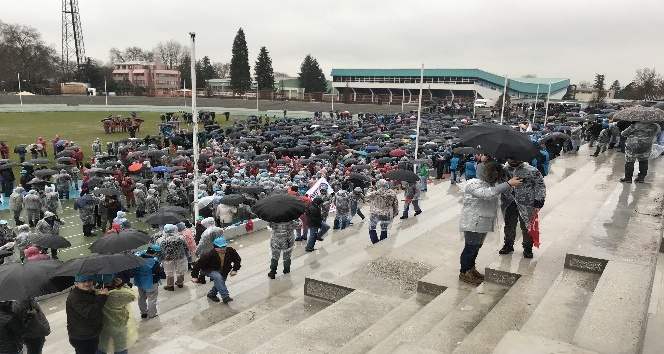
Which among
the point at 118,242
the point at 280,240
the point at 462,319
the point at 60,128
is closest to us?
the point at 462,319

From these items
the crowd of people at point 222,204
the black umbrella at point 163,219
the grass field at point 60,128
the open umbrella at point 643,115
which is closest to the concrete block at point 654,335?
the crowd of people at point 222,204

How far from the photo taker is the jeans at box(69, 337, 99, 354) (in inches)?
174

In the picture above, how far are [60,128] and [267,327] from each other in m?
38.9

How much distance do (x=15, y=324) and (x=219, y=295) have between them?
3.08m

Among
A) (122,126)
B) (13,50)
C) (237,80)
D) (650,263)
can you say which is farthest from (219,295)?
(13,50)

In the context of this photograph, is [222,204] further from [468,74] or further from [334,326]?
[468,74]

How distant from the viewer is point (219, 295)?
726 cm

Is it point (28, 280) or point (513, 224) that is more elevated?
point (513, 224)

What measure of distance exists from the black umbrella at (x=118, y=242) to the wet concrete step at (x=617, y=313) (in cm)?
513

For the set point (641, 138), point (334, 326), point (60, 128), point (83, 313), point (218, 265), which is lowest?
point (60, 128)

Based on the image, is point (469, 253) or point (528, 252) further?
point (528, 252)

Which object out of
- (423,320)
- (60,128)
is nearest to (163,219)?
(423,320)

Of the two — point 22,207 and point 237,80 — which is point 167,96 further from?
point 22,207

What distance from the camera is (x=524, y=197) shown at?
5.91 m
